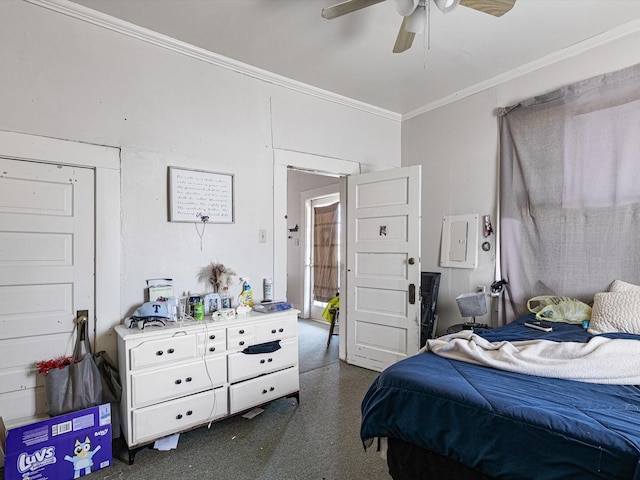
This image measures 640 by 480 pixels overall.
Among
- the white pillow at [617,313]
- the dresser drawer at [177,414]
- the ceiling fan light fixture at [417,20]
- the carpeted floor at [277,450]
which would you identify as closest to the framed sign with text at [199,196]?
the dresser drawer at [177,414]

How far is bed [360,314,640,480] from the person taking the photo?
3.47ft

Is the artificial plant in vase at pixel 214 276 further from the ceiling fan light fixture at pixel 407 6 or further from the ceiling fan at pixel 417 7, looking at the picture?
the ceiling fan light fixture at pixel 407 6

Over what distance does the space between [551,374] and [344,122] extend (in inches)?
119

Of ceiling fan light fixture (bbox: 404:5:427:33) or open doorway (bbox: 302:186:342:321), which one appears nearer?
ceiling fan light fixture (bbox: 404:5:427:33)

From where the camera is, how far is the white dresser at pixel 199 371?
2082 mm

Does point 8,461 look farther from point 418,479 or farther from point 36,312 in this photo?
point 418,479

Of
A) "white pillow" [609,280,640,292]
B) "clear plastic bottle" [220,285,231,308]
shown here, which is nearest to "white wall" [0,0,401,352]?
"clear plastic bottle" [220,285,231,308]

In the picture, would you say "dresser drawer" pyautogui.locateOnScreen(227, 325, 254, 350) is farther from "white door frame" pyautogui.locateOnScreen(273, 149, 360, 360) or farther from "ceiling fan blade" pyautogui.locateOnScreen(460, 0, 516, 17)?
"ceiling fan blade" pyautogui.locateOnScreen(460, 0, 516, 17)

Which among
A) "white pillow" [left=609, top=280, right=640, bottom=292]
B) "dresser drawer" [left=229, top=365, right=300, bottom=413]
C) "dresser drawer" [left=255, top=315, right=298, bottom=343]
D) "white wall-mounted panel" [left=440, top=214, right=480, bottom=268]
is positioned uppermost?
"white wall-mounted panel" [left=440, top=214, right=480, bottom=268]

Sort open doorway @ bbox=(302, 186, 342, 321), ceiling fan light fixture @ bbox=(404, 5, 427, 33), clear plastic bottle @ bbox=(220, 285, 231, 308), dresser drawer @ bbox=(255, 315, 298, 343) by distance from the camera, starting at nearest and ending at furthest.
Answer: ceiling fan light fixture @ bbox=(404, 5, 427, 33) < dresser drawer @ bbox=(255, 315, 298, 343) < clear plastic bottle @ bbox=(220, 285, 231, 308) < open doorway @ bbox=(302, 186, 342, 321)

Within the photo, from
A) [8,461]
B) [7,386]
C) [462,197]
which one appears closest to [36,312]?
[7,386]

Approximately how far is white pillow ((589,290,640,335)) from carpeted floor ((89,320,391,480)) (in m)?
1.67

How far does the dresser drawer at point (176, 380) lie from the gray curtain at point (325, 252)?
3.15m

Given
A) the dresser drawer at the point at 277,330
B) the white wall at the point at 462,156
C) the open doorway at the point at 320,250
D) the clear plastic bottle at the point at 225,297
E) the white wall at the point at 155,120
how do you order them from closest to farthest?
the white wall at the point at 155,120 → the dresser drawer at the point at 277,330 → the clear plastic bottle at the point at 225,297 → the white wall at the point at 462,156 → the open doorway at the point at 320,250
